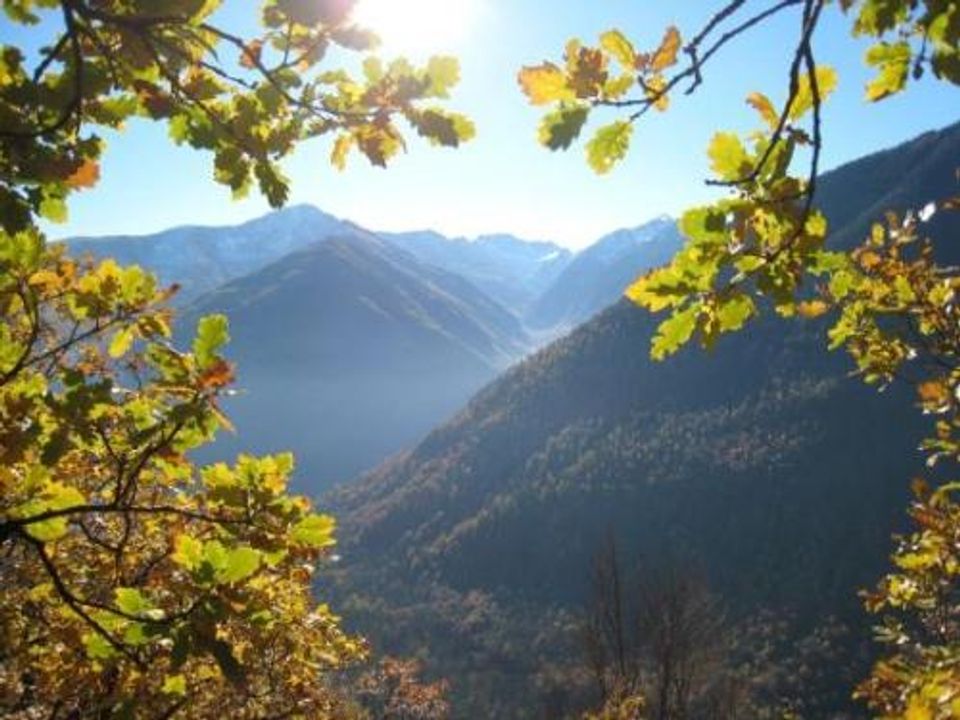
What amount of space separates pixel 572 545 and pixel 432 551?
26581 millimetres

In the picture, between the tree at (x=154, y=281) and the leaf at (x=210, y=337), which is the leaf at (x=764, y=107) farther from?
the leaf at (x=210, y=337)

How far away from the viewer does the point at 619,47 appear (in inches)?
105

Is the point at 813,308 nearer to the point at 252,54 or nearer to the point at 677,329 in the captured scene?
the point at 677,329

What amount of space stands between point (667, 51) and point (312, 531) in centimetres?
194

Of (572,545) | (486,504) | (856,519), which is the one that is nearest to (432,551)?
(486,504)

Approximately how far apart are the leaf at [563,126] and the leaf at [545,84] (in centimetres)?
4

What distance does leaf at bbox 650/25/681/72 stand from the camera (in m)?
2.62

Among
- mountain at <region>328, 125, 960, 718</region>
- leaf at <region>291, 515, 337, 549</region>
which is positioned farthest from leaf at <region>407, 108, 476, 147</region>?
mountain at <region>328, 125, 960, 718</region>

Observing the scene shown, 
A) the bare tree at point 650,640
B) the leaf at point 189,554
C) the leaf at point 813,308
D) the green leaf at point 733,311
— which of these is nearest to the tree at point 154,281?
the leaf at point 189,554

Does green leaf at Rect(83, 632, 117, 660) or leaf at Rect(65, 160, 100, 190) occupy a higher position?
leaf at Rect(65, 160, 100, 190)

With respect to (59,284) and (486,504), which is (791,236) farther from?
(486,504)

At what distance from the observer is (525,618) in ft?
453

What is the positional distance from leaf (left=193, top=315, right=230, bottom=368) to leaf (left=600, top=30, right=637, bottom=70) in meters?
1.51

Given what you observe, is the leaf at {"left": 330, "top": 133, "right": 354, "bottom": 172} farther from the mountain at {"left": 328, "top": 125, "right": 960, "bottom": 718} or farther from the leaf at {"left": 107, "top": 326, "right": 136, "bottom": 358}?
the mountain at {"left": 328, "top": 125, "right": 960, "bottom": 718}
